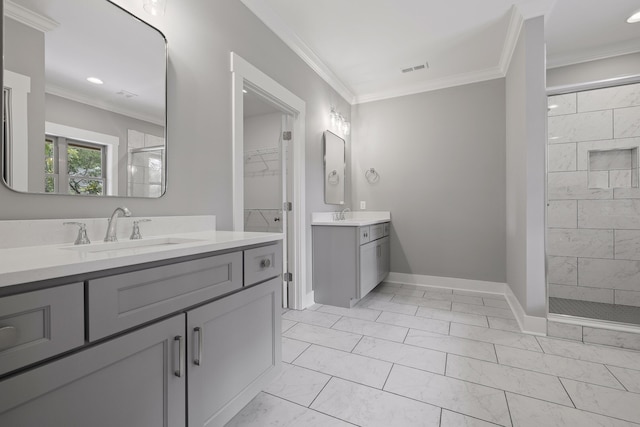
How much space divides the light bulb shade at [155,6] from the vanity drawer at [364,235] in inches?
87.7

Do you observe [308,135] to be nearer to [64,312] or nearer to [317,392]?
[317,392]

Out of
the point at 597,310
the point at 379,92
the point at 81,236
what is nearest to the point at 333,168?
the point at 379,92

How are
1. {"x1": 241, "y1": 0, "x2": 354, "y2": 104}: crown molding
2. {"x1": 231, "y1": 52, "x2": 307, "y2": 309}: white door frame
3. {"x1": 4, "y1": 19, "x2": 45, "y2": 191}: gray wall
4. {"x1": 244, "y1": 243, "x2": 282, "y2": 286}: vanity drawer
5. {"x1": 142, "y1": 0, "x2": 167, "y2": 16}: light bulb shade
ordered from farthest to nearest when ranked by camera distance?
{"x1": 241, "y1": 0, "x2": 354, "y2": 104}: crown molding → {"x1": 231, "y1": 52, "x2": 307, "y2": 309}: white door frame → {"x1": 142, "y1": 0, "x2": 167, "y2": 16}: light bulb shade → {"x1": 244, "y1": 243, "x2": 282, "y2": 286}: vanity drawer → {"x1": 4, "y1": 19, "x2": 45, "y2": 191}: gray wall

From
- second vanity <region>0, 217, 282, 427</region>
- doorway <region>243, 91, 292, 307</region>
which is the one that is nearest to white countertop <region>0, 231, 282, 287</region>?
second vanity <region>0, 217, 282, 427</region>

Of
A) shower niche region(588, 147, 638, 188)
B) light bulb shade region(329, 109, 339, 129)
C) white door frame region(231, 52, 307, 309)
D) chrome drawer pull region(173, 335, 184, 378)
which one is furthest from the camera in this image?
light bulb shade region(329, 109, 339, 129)

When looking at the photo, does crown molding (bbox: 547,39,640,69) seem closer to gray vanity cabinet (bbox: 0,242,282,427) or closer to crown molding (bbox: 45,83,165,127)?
gray vanity cabinet (bbox: 0,242,282,427)

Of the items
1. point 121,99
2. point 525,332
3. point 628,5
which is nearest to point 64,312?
point 121,99

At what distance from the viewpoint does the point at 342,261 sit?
2859 millimetres

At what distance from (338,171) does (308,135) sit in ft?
2.48

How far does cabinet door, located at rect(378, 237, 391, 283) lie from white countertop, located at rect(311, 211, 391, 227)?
28 cm

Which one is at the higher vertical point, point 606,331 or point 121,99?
point 121,99

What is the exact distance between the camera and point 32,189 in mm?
1088

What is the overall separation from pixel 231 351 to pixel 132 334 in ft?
1.48

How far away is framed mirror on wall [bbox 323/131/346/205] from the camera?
331 cm
